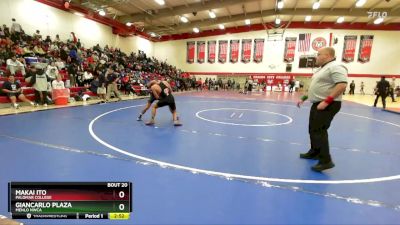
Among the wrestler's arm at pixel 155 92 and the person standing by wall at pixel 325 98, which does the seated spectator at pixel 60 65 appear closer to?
the wrestler's arm at pixel 155 92

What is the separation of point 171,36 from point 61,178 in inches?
1202

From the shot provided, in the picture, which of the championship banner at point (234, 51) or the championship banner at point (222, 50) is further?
the championship banner at point (222, 50)

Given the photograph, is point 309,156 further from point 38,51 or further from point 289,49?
point 289,49

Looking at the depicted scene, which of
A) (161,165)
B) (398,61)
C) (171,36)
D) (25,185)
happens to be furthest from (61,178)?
(398,61)

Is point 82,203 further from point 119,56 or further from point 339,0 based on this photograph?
point 339,0

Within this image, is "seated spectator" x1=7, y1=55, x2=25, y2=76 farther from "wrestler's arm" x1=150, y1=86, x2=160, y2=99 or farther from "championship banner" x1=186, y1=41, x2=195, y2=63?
"championship banner" x1=186, y1=41, x2=195, y2=63

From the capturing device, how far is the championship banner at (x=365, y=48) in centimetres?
2580

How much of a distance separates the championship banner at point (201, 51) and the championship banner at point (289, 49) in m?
9.84

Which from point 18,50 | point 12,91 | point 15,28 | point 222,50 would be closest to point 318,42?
point 222,50

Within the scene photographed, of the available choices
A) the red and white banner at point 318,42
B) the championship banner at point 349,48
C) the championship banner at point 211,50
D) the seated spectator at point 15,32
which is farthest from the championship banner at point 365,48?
the seated spectator at point 15,32

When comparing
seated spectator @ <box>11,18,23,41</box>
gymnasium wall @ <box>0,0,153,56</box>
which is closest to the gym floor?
seated spectator @ <box>11,18,23,41</box>

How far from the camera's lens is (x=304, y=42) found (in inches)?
1070

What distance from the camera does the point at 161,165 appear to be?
359cm

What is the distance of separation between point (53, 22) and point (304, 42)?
2460 cm
